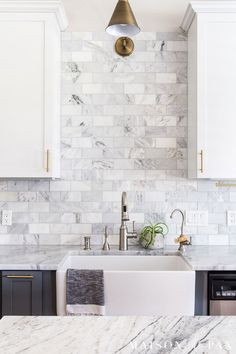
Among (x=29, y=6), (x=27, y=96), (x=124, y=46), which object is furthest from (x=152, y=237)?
(x=29, y=6)

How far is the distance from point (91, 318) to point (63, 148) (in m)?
1.64

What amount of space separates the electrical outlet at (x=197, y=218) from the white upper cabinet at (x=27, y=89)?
101cm

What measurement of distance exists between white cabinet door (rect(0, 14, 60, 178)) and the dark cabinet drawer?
0.61m

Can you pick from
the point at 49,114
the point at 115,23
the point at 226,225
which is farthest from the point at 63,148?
the point at 226,225

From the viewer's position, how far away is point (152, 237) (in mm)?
2414

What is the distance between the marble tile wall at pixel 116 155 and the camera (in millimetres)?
2539

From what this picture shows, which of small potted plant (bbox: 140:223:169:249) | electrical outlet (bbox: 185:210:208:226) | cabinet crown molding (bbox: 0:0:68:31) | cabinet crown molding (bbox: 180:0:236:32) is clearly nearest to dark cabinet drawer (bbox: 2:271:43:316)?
small potted plant (bbox: 140:223:169:249)

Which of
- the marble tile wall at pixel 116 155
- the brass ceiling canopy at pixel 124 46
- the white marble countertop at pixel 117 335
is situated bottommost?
the white marble countertop at pixel 117 335

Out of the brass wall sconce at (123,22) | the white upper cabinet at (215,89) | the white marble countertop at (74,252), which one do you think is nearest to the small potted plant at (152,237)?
the white marble countertop at (74,252)

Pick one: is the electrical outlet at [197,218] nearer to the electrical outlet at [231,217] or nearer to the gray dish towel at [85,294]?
the electrical outlet at [231,217]

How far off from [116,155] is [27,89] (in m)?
0.76

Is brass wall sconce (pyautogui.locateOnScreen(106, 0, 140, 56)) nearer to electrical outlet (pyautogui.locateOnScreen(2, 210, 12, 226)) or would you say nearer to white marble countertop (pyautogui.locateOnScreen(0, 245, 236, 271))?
white marble countertop (pyautogui.locateOnScreen(0, 245, 236, 271))

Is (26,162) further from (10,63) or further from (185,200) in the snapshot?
(185,200)

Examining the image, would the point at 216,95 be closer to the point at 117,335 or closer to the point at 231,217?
the point at 231,217
